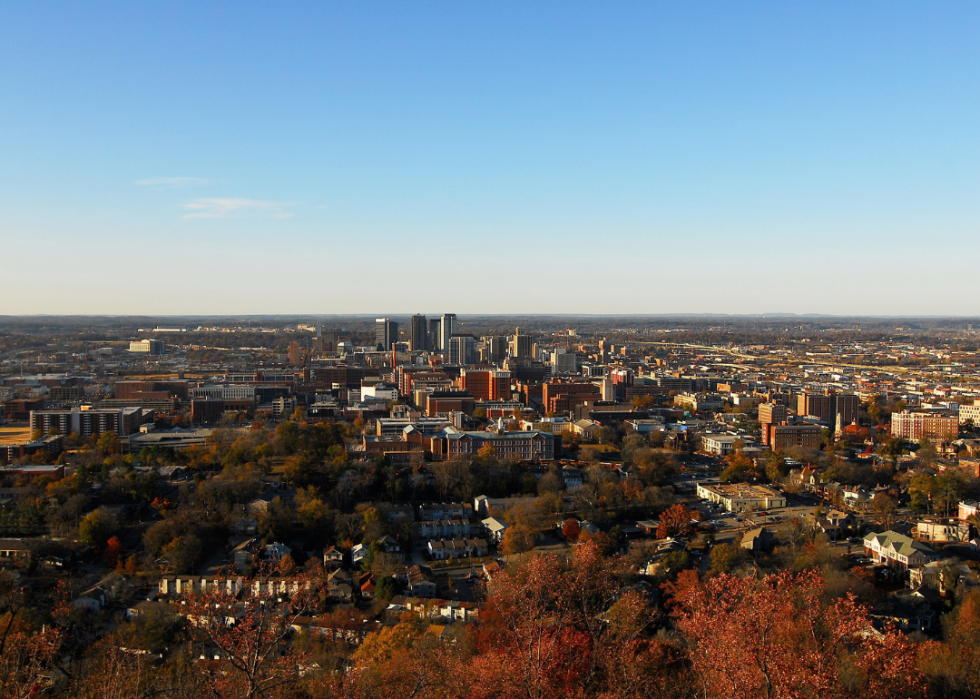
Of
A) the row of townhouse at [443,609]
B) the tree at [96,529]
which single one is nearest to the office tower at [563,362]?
the tree at [96,529]

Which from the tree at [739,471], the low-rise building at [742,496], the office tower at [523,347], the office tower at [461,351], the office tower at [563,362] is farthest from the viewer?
the office tower at [523,347]

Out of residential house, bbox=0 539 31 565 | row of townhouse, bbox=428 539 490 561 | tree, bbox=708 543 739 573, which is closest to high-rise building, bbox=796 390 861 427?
tree, bbox=708 543 739 573

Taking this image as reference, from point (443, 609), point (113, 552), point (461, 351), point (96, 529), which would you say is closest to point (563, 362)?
point (461, 351)

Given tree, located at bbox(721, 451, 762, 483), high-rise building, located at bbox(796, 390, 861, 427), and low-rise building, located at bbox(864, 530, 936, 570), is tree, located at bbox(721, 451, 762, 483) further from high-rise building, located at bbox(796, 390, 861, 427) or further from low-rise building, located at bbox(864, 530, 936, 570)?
high-rise building, located at bbox(796, 390, 861, 427)

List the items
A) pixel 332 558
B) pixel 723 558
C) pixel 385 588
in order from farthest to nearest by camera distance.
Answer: pixel 332 558 < pixel 723 558 < pixel 385 588

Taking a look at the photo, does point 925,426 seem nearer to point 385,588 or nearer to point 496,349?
point 385,588

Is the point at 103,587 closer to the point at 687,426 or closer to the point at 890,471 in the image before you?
the point at 890,471

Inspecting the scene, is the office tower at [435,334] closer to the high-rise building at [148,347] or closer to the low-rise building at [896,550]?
A: the high-rise building at [148,347]
